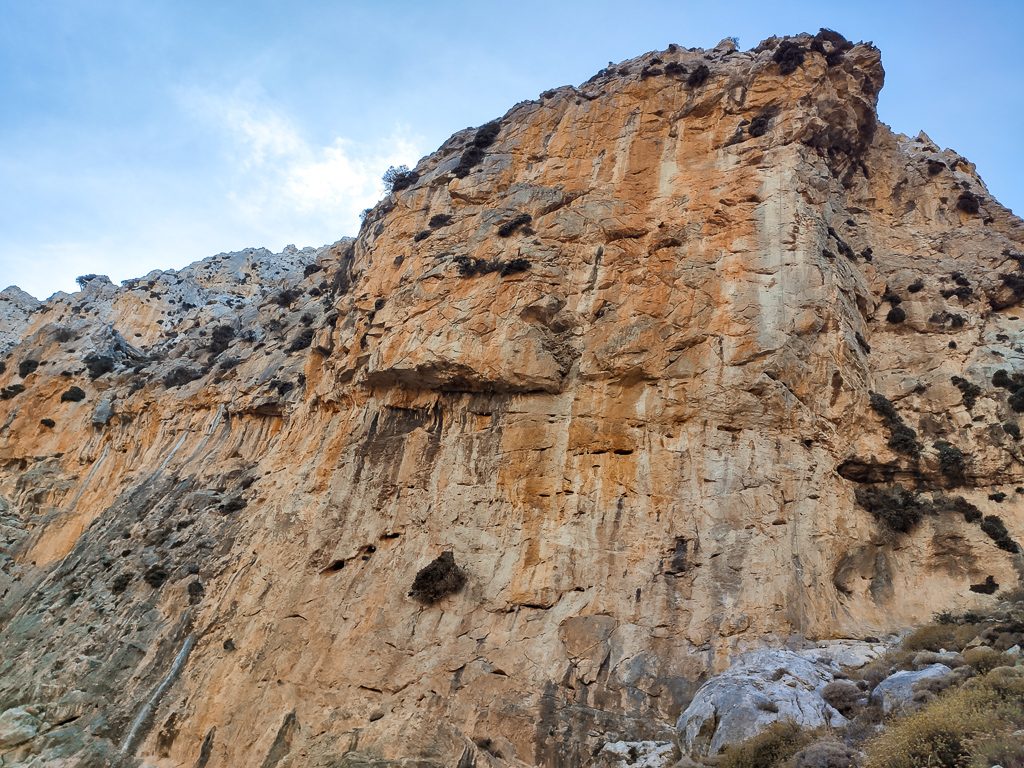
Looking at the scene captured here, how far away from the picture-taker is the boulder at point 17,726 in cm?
1919

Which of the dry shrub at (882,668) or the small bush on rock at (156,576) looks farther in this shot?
the small bush on rock at (156,576)

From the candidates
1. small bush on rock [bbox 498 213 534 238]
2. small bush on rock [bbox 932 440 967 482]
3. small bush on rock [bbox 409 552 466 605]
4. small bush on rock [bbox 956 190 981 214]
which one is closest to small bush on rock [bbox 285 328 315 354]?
small bush on rock [bbox 498 213 534 238]

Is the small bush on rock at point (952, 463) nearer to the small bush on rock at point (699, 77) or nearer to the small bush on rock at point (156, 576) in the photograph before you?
the small bush on rock at point (699, 77)

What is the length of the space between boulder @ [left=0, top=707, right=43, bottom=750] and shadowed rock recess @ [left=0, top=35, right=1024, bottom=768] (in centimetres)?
11

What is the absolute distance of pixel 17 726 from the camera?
19.5 meters

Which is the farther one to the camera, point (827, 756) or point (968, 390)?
point (968, 390)

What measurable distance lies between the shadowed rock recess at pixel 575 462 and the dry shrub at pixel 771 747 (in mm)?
3935

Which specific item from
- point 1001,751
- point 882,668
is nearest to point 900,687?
point 882,668

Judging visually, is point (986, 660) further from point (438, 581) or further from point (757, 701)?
point (438, 581)

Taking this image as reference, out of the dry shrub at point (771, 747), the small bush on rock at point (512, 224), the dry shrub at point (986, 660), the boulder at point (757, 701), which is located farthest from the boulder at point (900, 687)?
the small bush on rock at point (512, 224)

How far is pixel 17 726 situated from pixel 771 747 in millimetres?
21727

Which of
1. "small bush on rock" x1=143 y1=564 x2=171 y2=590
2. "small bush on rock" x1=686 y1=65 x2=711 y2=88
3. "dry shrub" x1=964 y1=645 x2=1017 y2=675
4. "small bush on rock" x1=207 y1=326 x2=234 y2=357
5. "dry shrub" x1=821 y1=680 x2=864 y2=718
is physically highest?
"small bush on rock" x1=686 y1=65 x2=711 y2=88

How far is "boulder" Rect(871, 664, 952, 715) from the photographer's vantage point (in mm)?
10328

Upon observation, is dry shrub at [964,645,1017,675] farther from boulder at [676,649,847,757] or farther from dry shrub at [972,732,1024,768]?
dry shrub at [972,732,1024,768]
